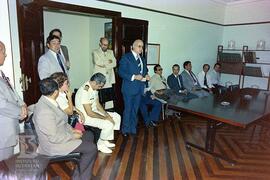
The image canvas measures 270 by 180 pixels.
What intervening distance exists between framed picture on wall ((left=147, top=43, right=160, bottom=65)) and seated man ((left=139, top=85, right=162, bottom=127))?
2.65ft

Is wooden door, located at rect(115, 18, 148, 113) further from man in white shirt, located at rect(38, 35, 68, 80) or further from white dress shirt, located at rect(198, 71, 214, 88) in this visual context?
white dress shirt, located at rect(198, 71, 214, 88)

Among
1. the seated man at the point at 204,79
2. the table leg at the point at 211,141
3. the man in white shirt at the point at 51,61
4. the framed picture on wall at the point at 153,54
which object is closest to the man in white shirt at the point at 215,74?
the seated man at the point at 204,79

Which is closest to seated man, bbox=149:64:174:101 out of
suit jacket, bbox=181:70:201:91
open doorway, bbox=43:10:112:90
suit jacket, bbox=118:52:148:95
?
suit jacket, bbox=181:70:201:91

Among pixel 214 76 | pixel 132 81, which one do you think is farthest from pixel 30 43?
pixel 214 76

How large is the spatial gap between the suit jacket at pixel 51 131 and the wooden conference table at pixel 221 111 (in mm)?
1515

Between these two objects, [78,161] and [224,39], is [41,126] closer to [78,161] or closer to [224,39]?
[78,161]

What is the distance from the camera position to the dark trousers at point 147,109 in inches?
162

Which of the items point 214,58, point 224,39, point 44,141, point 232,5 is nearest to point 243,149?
point 44,141

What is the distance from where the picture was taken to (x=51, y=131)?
75.7 inches

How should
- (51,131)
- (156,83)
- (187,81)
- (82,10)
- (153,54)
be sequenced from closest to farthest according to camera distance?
(51,131)
(82,10)
(156,83)
(153,54)
(187,81)

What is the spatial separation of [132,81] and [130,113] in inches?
20.4

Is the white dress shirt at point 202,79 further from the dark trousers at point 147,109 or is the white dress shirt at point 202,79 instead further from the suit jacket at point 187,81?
the dark trousers at point 147,109

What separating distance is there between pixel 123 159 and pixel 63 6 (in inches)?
88.5

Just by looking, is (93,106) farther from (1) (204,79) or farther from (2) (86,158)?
(1) (204,79)
